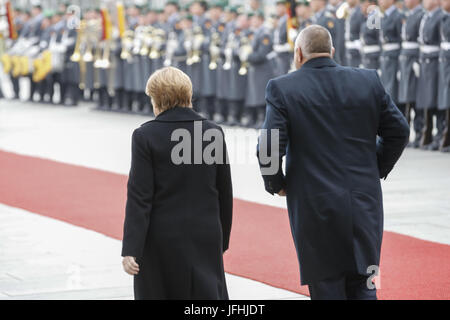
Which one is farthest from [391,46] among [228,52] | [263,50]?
[228,52]

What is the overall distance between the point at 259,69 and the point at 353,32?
221cm

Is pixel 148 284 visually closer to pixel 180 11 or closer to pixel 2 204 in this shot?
pixel 2 204

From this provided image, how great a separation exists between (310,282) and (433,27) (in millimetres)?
7967

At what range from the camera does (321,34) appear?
4.47 meters

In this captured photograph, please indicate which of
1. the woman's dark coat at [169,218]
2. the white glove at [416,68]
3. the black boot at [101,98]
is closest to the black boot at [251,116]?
the white glove at [416,68]

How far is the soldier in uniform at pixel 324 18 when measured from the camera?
1331 cm

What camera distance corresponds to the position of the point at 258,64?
15.1 metres

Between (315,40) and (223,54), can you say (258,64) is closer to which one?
(223,54)

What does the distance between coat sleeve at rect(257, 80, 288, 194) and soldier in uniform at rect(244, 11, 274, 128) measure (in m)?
10.5

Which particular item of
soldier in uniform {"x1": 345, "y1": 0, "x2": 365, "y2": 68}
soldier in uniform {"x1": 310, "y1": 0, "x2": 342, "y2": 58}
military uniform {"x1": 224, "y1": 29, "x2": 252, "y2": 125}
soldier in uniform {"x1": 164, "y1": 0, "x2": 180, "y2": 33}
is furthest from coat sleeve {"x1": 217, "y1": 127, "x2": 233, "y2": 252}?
soldier in uniform {"x1": 164, "y1": 0, "x2": 180, "y2": 33}

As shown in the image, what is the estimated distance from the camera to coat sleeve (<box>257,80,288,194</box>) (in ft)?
14.3

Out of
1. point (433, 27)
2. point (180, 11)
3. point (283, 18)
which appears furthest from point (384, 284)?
point (180, 11)

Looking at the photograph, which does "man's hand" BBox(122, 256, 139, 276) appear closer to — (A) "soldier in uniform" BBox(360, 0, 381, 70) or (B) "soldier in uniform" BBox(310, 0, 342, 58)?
(A) "soldier in uniform" BBox(360, 0, 381, 70)

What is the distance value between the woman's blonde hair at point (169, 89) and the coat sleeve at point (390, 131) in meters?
0.92
